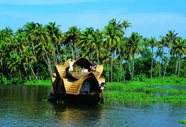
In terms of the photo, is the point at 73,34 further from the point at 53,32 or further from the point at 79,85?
the point at 79,85

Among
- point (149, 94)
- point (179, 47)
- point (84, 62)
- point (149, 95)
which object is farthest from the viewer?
point (179, 47)

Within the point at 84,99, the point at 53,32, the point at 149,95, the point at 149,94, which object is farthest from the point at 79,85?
the point at 53,32

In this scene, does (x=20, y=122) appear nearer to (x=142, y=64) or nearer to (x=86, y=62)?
(x=86, y=62)

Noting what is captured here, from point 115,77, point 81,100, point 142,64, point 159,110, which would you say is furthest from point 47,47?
point 159,110

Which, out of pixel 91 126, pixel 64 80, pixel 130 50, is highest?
pixel 130 50

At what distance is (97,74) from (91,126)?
877cm

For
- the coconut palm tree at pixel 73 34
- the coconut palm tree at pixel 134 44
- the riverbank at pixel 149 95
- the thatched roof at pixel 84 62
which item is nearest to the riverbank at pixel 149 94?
the riverbank at pixel 149 95

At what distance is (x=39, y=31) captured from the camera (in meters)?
51.5

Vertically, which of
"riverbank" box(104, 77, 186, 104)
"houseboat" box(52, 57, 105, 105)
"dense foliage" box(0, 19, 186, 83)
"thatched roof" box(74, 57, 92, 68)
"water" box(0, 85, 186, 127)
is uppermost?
"dense foliage" box(0, 19, 186, 83)

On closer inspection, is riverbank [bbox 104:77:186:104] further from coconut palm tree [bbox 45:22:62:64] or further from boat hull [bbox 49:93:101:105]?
coconut palm tree [bbox 45:22:62:64]

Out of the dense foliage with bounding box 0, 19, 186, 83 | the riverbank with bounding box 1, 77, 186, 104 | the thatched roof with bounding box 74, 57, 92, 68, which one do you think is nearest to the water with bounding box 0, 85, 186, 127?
the riverbank with bounding box 1, 77, 186, 104

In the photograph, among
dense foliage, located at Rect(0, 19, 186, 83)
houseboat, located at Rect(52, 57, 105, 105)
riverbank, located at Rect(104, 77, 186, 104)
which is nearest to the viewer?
houseboat, located at Rect(52, 57, 105, 105)

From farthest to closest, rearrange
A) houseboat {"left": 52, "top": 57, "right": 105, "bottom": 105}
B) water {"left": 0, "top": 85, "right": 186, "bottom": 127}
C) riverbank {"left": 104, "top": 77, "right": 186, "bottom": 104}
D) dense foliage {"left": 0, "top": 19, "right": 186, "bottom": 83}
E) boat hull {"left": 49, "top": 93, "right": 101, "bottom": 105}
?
1. dense foliage {"left": 0, "top": 19, "right": 186, "bottom": 83}
2. riverbank {"left": 104, "top": 77, "right": 186, "bottom": 104}
3. houseboat {"left": 52, "top": 57, "right": 105, "bottom": 105}
4. boat hull {"left": 49, "top": 93, "right": 101, "bottom": 105}
5. water {"left": 0, "top": 85, "right": 186, "bottom": 127}

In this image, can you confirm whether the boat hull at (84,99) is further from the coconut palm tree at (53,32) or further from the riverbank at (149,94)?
the coconut palm tree at (53,32)
